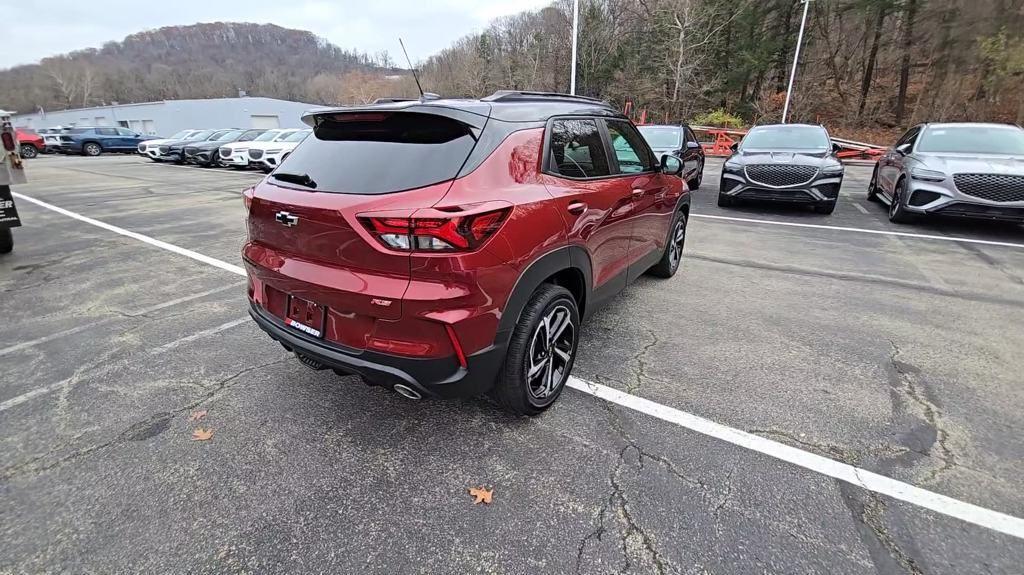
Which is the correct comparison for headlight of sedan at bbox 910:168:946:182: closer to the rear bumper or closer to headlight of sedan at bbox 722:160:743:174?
headlight of sedan at bbox 722:160:743:174

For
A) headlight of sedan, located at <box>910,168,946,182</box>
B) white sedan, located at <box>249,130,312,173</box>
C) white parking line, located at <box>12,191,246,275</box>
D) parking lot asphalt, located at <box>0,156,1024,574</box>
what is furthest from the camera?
white sedan, located at <box>249,130,312,173</box>

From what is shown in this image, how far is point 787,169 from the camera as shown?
328 inches

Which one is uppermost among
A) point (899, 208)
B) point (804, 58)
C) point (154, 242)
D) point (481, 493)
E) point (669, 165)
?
point (804, 58)

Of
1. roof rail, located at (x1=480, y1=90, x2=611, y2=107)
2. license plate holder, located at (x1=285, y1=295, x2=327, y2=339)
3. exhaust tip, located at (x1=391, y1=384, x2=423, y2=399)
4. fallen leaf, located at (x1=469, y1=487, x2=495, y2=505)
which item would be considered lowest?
fallen leaf, located at (x1=469, y1=487, x2=495, y2=505)

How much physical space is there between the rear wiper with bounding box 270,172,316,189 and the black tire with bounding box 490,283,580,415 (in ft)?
4.23

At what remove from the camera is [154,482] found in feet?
7.64

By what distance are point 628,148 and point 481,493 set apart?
2.81m

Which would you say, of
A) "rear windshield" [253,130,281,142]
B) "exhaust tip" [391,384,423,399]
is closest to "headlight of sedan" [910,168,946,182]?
"exhaust tip" [391,384,423,399]

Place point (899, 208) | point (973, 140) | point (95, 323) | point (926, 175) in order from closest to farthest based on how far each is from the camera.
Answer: point (95, 323) < point (926, 175) < point (973, 140) < point (899, 208)

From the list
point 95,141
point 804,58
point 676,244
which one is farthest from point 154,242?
point 804,58

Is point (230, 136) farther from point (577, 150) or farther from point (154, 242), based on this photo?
point (577, 150)

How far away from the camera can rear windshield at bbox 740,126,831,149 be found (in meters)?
9.03

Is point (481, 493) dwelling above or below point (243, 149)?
below

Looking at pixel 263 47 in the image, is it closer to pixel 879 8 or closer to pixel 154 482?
pixel 879 8
